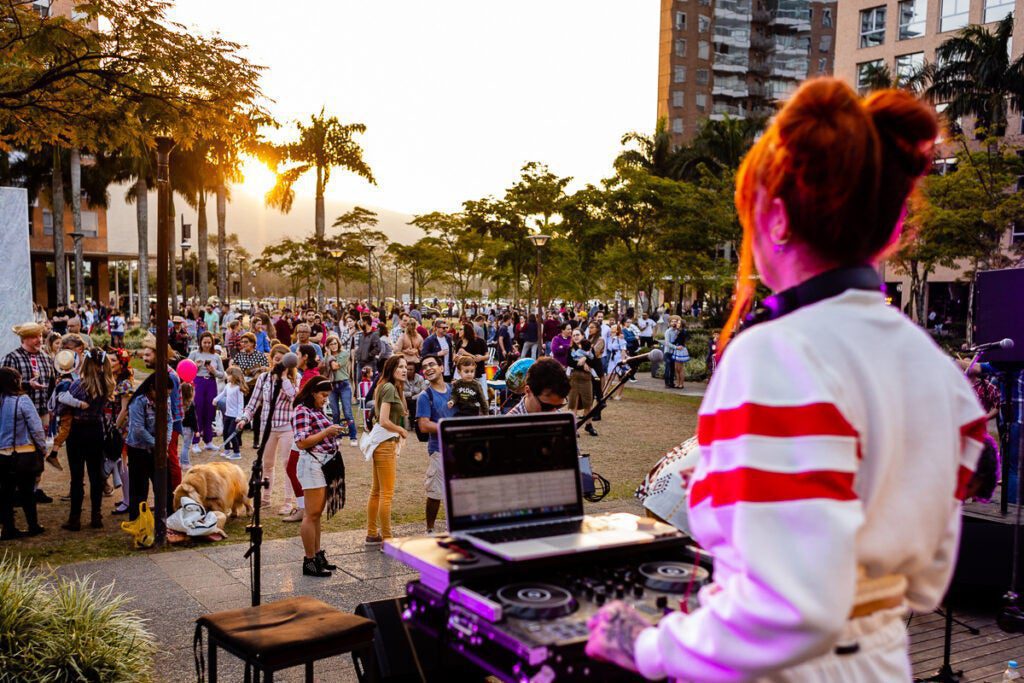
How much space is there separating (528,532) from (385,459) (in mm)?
6055

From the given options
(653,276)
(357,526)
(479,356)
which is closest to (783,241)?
(357,526)

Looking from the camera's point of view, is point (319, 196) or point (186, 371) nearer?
point (186, 371)

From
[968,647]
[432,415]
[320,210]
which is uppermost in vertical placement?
[320,210]

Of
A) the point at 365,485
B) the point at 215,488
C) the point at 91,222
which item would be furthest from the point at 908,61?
the point at 91,222

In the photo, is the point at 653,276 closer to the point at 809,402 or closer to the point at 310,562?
the point at 310,562

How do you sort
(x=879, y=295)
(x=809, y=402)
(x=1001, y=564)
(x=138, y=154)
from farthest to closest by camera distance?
(x=138, y=154)
(x=1001, y=564)
(x=879, y=295)
(x=809, y=402)

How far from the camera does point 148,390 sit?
9.32 metres

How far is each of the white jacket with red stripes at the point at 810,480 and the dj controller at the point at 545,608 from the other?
46cm

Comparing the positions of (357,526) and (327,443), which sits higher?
(327,443)

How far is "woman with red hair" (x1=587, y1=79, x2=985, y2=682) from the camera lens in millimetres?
1468

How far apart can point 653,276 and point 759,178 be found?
3972cm

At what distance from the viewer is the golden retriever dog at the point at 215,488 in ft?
30.8

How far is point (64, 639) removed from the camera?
493cm

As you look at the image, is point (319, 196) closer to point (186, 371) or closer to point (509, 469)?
point (186, 371)
